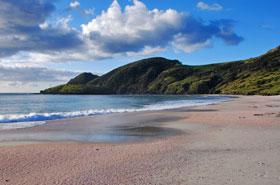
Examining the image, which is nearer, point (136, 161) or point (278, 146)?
point (136, 161)

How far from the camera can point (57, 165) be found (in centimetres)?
1293

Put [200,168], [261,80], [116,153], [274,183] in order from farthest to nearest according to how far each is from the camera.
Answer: [261,80] → [116,153] → [200,168] → [274,183]

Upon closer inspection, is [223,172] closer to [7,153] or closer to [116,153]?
[116,153]

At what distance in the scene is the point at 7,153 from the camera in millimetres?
15375

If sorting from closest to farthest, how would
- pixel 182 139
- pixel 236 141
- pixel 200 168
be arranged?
pixel 200 168
pixel 236 141
pixel 182 139

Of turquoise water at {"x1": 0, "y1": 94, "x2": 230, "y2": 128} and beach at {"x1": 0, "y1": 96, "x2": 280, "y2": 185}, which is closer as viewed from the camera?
beach at {"x1": 0, "y1": 96, "x2": 280, "y2": 185}

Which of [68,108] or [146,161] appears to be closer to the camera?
[146,161]

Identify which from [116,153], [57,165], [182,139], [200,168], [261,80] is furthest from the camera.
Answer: [261,80]

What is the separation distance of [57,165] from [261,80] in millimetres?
191561

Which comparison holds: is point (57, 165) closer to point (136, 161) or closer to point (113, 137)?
point (136, 161)

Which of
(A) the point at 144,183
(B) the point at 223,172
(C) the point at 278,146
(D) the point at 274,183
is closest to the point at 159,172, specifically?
(A) the point at 144,183

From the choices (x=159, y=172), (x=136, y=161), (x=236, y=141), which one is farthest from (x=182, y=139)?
(x=159, y=172)

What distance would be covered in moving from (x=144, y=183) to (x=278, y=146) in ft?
27.7

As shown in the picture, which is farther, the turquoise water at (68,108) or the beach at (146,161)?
the turquoise water at (68,108)
